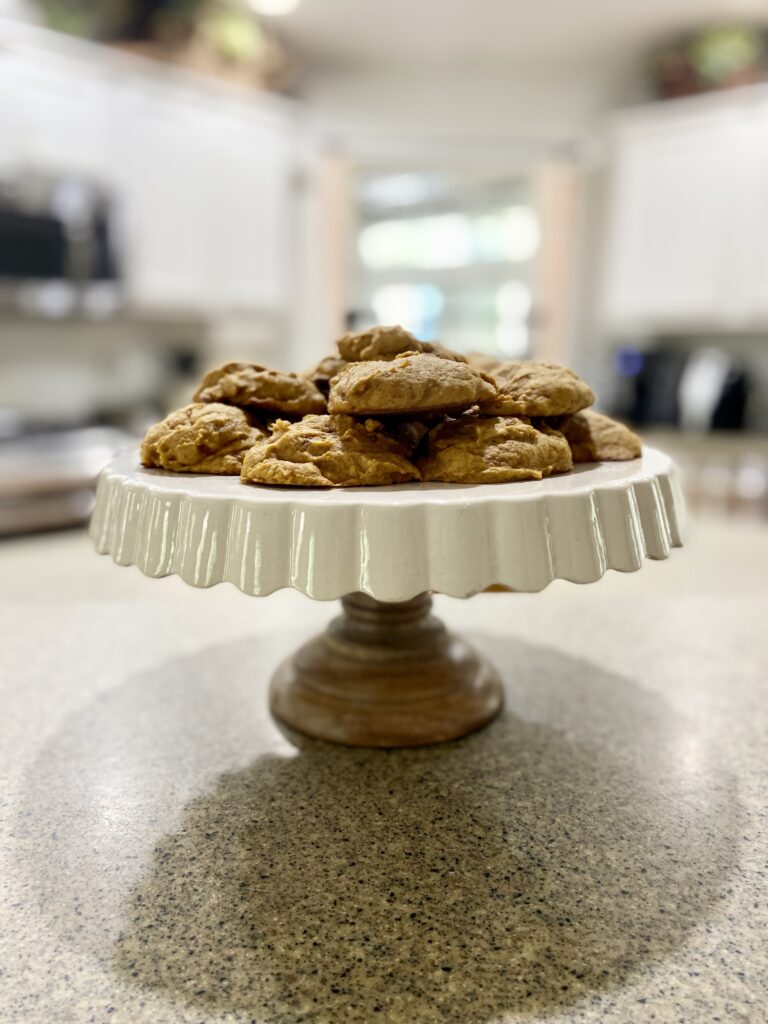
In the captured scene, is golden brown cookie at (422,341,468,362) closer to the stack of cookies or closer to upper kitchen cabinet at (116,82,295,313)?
the stack of cookies

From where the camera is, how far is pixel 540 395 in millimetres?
730

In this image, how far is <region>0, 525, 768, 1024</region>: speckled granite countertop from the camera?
50 cm

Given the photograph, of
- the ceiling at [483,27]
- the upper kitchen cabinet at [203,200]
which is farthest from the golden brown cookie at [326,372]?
the ceiling at [483,27]

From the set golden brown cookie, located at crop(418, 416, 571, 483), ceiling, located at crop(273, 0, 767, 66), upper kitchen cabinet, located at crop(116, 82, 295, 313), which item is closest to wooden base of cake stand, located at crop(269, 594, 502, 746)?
golden brown cookie, located at crop(418, 416, 571, 483)

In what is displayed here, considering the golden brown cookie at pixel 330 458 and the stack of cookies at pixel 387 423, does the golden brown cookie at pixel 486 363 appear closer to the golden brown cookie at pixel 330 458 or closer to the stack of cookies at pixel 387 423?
the stack of cookies at pixel 387 423

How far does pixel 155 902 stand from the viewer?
0.58 m

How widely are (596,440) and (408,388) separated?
0.84ft

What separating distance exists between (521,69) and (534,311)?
3.71 ft

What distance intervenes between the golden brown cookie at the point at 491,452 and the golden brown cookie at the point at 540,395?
0.04ft

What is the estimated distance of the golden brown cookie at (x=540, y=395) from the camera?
72 cm

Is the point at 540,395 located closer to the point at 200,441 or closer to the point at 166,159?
the point at 200,441

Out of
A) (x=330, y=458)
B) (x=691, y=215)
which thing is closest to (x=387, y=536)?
(x=330, y=458)

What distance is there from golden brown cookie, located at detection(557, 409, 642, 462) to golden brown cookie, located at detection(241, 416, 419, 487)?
0.67 ft

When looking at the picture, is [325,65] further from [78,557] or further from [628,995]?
[628,995]
